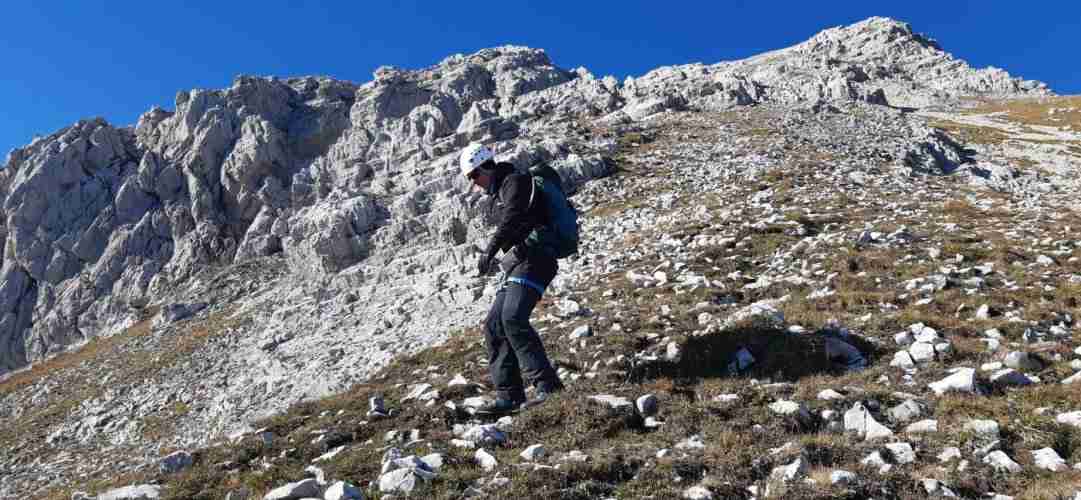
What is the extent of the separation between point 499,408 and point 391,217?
3401 centimetres

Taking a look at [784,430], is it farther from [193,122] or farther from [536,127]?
[193,122]

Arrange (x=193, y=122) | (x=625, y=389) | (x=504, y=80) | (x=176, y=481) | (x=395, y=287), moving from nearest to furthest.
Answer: (x=176, y=481) → (x=625, y=389) → (x=395, y=287) → (x=193, y=122) → (x=504, y=80)

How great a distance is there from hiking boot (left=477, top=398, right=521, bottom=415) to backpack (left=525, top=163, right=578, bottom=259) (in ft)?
7.65

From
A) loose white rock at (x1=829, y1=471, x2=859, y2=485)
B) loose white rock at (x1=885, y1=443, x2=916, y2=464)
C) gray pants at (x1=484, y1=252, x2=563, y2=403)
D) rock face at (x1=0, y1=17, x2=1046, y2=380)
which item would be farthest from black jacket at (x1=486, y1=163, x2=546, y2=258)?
rock face at (x1=0, y1=17, x2=1046, y2=380)

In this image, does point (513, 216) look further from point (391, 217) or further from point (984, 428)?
point (391, 217)

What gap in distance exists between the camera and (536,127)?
65.2m

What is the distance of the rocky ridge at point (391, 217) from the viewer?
61.5ft

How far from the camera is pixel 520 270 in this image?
934 centimetres

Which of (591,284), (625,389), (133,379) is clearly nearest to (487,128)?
(133,379)

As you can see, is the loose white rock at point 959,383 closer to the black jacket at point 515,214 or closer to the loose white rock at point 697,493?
the loose white rock at point 697,493

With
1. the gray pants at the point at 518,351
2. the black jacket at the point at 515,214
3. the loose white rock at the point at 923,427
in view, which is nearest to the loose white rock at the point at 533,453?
the gray pants at the point at 518,351

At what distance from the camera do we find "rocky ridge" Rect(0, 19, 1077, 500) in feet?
61.5

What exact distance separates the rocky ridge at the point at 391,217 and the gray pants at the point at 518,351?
2.69m

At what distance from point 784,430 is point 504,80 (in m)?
90.1
